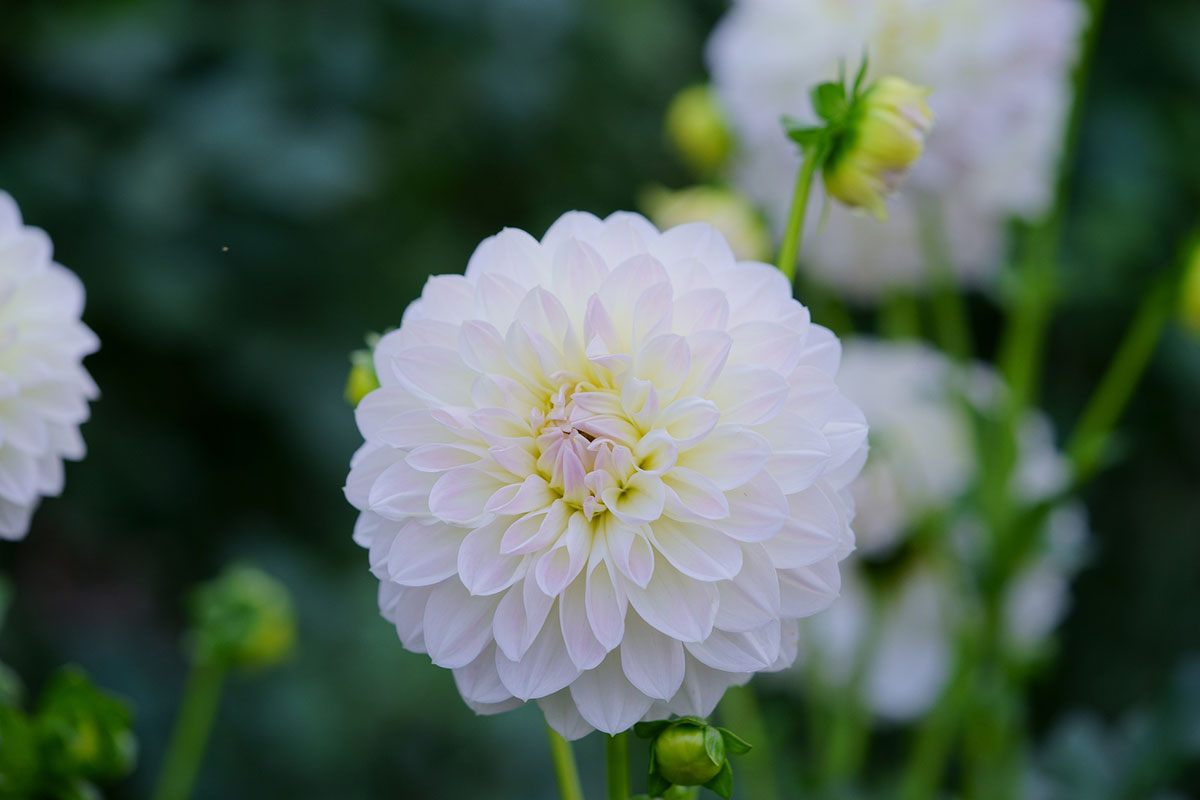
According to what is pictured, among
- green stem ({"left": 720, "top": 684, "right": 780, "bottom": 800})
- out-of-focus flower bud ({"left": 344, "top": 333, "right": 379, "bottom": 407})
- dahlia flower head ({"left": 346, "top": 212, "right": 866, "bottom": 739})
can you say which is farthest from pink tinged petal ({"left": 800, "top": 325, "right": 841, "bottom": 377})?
green stem ({"left": 720, "top": 684, "right": 780, "bottom": 800})

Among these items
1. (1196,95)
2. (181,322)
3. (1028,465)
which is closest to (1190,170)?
(1196,95)

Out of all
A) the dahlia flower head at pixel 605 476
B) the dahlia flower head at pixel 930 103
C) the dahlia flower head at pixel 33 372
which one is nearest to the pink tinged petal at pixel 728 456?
the dahlia flower head at pixel 605 476

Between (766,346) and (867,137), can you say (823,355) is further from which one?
(867,137)

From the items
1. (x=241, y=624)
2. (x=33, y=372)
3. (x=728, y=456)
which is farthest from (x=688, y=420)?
(x=241, y=624)

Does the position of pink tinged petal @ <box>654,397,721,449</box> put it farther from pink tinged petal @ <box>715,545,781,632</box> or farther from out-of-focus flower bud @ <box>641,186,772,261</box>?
out-of-focus flower bud @ <box>641,186,772,261</box>

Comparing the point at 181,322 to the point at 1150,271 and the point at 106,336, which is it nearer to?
the point at 106,336

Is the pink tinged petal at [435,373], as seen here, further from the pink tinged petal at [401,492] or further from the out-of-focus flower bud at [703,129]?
the out-of-focus flower bud at [703,129]
